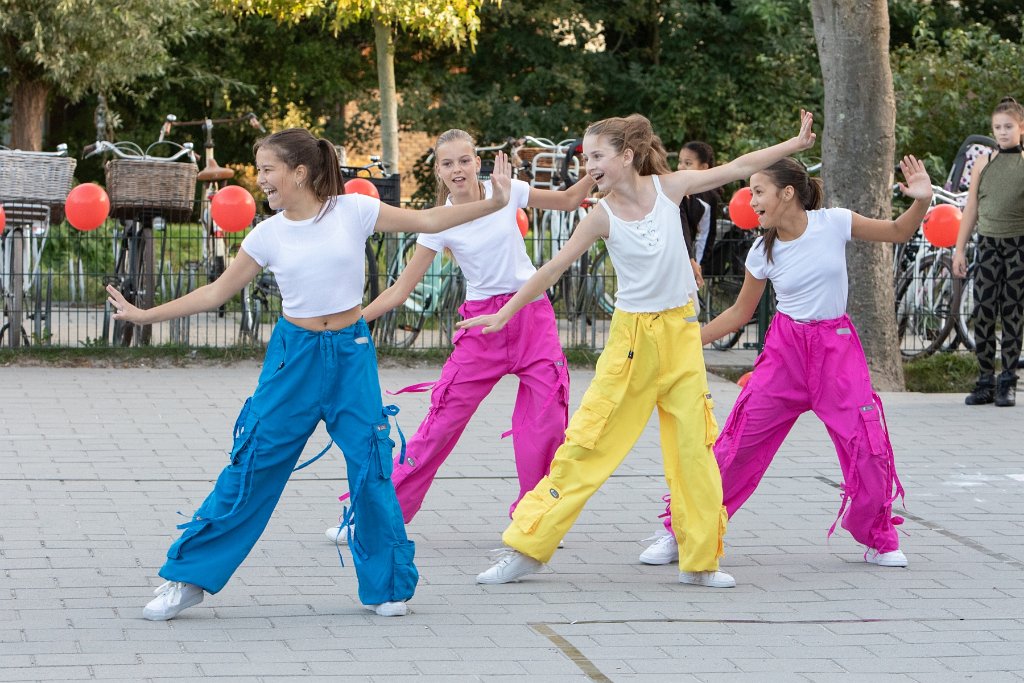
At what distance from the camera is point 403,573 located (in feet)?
16.5

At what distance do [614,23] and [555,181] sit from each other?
15.1 m

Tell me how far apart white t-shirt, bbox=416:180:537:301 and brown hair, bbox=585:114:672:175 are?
1.91 feet

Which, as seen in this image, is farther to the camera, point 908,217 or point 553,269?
point 908,217

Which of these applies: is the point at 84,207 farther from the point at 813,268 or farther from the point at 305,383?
the point at 813,268

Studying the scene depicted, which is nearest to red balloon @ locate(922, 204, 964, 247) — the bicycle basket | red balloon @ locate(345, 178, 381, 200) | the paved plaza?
the paved plaza

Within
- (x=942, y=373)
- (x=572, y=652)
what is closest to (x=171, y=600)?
(x=572, y=652)

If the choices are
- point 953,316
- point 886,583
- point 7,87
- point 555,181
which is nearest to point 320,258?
point 886,583

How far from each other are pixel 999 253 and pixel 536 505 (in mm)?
5386

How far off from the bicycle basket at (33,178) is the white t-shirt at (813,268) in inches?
261

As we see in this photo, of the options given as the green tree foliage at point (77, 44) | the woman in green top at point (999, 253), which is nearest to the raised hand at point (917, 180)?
the woman in green top at point (999, 253)

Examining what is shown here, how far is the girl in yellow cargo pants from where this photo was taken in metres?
5.42

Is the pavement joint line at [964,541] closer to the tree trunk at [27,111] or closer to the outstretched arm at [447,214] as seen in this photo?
the outstretched arm at [447,214]

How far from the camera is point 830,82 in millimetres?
10266

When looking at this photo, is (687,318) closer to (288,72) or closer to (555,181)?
(555,181)
